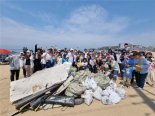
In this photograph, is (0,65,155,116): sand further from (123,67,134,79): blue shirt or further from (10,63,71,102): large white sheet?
(123,67,134,79): blue shirt

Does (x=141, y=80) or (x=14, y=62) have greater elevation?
(x=14, y=62)

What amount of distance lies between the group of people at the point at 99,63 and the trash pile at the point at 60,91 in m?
1.81

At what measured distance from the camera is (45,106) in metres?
7.87

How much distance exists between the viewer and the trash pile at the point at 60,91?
7.92 meters

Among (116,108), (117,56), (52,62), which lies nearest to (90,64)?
(117,56)

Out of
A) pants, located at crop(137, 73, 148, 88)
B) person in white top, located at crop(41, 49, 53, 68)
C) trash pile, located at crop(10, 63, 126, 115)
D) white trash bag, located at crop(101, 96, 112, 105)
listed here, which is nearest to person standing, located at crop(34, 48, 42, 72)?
Result: person in white top, located at crop(41, 49, 53, 68)

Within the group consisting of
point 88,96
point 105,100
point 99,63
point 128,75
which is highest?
point 99,63

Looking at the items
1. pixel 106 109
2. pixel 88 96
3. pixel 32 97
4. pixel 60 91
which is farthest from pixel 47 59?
pixel 106 109

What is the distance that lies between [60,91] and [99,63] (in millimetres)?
5914

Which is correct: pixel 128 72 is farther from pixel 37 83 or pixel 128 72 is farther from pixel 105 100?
pixel 37 83

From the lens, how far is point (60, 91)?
852 centimetres

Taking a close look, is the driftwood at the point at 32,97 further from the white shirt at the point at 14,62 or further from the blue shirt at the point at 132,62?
the blue shirt at the point at 132,62

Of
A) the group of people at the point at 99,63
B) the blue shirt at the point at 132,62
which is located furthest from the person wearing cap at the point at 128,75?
the blue shirt at the point at 132,62

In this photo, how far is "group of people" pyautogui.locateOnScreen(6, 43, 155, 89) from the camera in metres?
10.6
